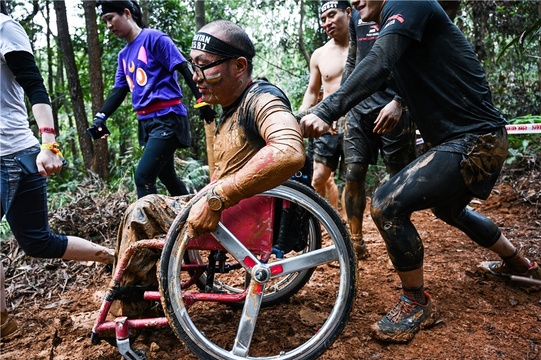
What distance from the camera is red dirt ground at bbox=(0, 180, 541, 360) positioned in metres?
2.15

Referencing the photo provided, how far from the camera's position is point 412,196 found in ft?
6.95

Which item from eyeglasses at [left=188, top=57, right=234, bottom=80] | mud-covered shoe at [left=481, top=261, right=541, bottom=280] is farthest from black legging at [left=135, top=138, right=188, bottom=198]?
mud-covered shoe at [left=481, top=261, right=541, bottom=280]

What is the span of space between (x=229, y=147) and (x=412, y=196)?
3.02 feet

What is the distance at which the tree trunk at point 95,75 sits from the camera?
285 inches

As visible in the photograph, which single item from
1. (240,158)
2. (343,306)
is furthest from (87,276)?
(343,306)

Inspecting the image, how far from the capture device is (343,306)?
1930 mm

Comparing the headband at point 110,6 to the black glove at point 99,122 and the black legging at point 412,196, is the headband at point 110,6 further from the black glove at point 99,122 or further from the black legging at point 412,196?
the black legging at point 412,196

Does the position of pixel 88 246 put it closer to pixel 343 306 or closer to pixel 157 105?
pixel 157 105

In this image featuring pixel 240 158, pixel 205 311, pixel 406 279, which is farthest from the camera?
pixel 205 311

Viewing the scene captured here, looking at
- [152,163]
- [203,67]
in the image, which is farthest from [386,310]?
[152,163]

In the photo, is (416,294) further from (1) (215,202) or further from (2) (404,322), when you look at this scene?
(1) (215,202)


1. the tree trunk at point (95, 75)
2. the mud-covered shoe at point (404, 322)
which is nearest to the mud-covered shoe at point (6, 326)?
the mud-covered shoe at point (404, 322)

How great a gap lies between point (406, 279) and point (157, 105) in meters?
2.44

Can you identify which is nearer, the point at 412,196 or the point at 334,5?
the point at 412,196
